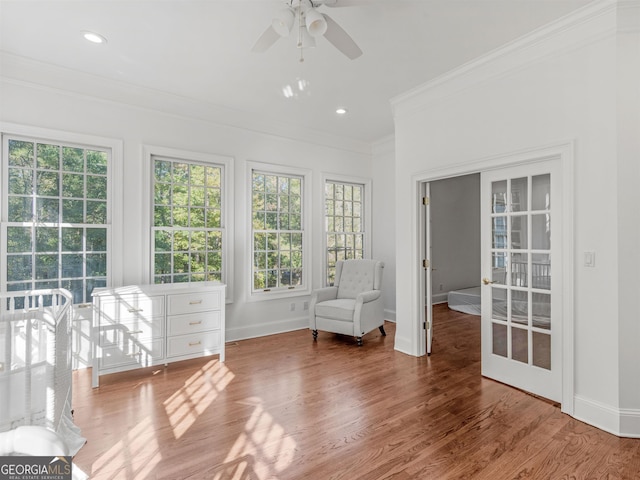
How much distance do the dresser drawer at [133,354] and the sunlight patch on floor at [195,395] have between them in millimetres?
449

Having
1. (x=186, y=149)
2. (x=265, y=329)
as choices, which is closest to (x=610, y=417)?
(x=265, y=329)

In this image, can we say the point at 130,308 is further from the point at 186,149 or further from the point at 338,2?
the point at 338,2

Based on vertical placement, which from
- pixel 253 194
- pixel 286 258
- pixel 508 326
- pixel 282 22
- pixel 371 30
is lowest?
pixel 508 326

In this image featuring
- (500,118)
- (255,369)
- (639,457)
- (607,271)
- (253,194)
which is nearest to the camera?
(639,457)

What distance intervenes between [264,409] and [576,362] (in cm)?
243

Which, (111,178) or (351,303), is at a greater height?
(111,178)

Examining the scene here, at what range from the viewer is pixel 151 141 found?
156 inches

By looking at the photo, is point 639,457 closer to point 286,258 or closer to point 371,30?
point 371,30

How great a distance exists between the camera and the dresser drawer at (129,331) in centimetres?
317

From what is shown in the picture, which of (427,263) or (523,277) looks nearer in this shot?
(523,277)

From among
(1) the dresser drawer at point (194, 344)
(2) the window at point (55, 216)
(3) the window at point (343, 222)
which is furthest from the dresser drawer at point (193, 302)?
(3) the window at point (343, 222)

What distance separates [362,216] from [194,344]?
3501mm

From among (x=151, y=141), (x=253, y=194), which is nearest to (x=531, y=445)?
(x=253, y=194)

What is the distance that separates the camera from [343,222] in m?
5.75
